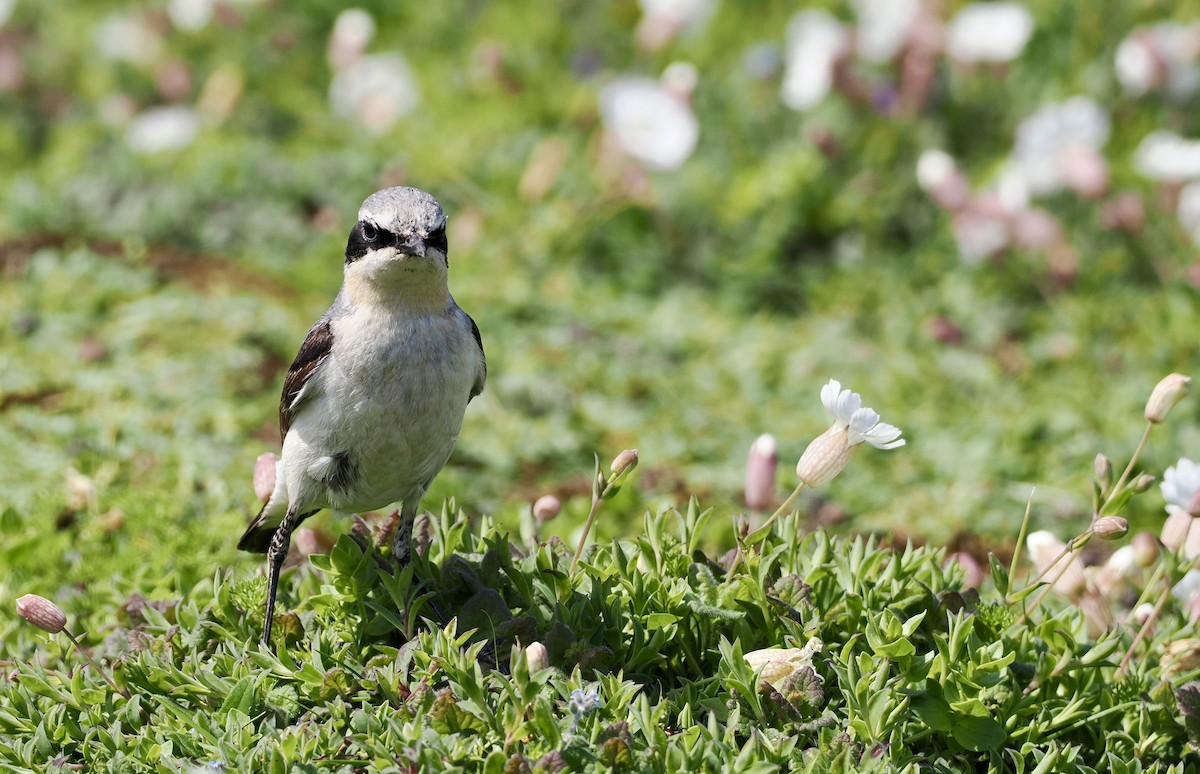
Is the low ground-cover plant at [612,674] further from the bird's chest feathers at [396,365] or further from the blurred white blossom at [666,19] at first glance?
the blurred white blossom at [666,19]

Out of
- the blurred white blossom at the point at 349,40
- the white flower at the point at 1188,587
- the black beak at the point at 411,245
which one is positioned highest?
the blurred white blossom at the point at 349,40

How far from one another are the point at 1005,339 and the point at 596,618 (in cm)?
447

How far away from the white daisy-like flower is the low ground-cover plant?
276 mm

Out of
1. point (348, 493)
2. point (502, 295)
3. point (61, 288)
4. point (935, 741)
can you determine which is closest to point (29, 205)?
point (61, 288)

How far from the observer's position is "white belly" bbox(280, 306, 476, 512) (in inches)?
140

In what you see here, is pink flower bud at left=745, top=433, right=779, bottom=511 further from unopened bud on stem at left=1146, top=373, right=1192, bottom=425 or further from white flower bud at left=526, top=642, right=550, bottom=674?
white flower bud at left=526, top=642, right=550, bottom=674

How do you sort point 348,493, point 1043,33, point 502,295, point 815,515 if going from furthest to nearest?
point 1043,33, point 502,295, point 815,515, point 348,493

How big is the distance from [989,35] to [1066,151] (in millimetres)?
1163

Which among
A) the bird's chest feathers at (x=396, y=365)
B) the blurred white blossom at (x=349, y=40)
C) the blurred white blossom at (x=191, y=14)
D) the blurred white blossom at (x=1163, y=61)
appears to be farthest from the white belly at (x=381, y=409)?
the blurred white blossom at (x=191, y=14)

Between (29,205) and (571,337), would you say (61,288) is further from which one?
(571,337)

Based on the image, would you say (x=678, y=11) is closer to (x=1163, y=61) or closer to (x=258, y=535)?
(x=1163, y=61)

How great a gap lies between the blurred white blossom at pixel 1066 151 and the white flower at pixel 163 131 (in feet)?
16.3

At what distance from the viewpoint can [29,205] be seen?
7453 millimetres

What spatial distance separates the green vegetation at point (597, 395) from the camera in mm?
3322
